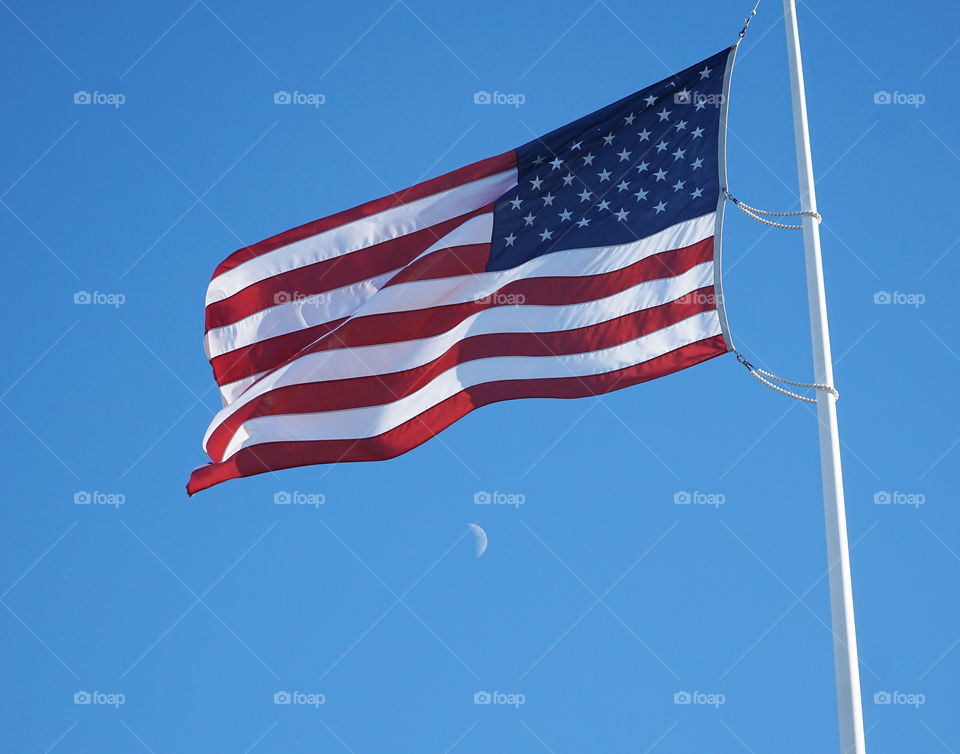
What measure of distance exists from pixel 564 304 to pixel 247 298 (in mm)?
3369

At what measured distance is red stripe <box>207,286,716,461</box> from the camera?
12.5 meters

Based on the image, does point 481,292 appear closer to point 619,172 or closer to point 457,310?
point 457,310

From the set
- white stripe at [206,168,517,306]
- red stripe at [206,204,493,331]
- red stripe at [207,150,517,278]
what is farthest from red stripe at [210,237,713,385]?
red stripe at [207,150,517,278]

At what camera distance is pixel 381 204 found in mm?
Answer: 13891

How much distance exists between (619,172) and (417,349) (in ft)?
8.73

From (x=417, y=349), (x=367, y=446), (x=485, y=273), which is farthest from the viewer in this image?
(x=485, y=273)

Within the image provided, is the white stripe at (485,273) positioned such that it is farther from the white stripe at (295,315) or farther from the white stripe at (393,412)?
the white stripe at (393,412)

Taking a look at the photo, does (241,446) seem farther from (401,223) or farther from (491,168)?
(491,168)

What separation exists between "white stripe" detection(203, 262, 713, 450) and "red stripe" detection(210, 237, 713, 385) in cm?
7

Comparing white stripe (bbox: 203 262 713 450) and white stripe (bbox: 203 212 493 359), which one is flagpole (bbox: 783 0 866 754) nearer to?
white stripe (bbox: 203 262 713 450)

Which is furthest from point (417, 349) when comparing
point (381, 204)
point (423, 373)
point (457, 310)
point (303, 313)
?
point (381, 204)

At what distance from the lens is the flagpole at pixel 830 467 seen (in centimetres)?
996

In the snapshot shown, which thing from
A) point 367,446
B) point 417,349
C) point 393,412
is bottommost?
point 367,446

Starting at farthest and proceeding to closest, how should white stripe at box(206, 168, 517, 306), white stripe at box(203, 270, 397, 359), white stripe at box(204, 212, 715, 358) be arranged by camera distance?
1. white stripe at box(203, 270, 397, 359)
2. white stripe at box(206, 168, 517, 306)
3. white stripe at box(204, 212, 715, 358)
